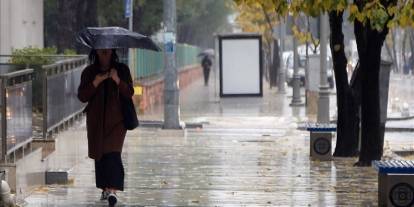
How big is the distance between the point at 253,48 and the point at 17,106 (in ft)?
82.0

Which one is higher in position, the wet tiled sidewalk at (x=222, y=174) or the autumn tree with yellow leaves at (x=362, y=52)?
the autumn tree with yellow leaves at (x=362, y=52)

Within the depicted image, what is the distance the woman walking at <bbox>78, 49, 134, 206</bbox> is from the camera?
11.3 meters

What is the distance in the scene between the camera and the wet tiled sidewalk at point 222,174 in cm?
1216

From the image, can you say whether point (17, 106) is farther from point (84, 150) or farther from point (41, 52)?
point (41, 52)

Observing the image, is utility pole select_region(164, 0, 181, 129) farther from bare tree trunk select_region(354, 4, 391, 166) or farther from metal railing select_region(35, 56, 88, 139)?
bare tree trunk select_region(354, 4, 391, 166)

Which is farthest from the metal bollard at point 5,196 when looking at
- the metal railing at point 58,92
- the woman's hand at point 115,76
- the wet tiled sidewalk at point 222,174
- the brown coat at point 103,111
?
the metal railing at point 58,92

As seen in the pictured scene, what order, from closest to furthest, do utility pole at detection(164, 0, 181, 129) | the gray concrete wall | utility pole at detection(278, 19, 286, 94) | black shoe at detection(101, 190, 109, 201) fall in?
black shoe at detection(101, 190, 109, 201) < utility pole at detection(164, 0, 181, 129) < the gray concrete wall < utility pole at detection(278, 19, 286, 94)

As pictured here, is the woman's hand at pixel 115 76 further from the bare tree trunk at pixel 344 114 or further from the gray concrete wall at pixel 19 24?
the gray concrete wall at pixel 19 24

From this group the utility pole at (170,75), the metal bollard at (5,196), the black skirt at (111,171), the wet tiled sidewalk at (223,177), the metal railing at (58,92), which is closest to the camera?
the metal bollard at (5,196)

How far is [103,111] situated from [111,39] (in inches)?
30.0

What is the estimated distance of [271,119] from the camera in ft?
94.8

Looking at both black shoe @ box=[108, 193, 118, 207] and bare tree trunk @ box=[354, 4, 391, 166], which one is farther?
bare tree trunk @ box=[354, 4, 391, 166]

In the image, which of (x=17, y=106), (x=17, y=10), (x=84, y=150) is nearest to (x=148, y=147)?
(x=84, y=150)

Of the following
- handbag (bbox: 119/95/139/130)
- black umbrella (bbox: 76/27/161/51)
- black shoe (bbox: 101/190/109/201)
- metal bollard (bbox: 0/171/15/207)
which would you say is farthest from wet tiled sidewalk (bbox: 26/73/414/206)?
black umbrella (bbox: 76/27/161/51)
